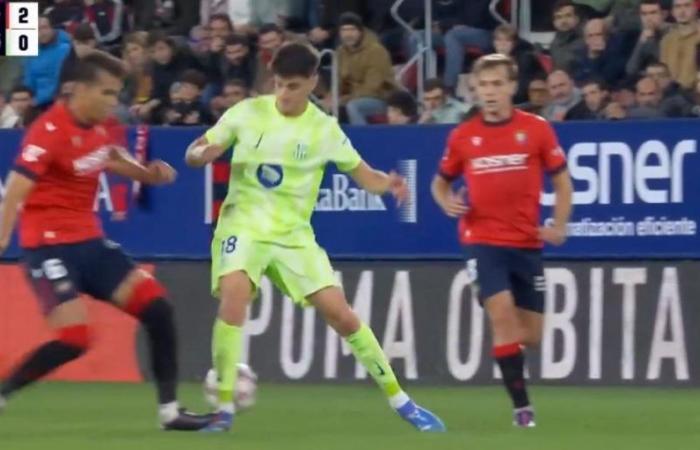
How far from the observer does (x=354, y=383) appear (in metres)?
15.6

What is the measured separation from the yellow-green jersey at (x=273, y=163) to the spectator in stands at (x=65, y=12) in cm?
978

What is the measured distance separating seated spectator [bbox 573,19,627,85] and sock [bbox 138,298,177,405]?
6966 mm

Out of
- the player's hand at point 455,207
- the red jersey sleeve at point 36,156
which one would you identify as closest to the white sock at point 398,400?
the player's hand at point 455,207

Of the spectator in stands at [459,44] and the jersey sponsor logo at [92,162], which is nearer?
the jersey sponsor logo at [92,162]

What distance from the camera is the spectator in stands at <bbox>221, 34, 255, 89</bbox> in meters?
18.9

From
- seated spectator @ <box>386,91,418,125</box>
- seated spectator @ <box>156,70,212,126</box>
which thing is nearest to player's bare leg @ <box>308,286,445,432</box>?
seated spectator @ <box>386,91,418,125</box>

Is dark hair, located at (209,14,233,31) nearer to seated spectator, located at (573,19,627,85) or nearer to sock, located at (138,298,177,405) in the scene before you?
seated spectator, located at (573,19,627,85)

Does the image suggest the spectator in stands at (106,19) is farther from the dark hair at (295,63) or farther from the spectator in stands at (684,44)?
the dark hair at (295,63)

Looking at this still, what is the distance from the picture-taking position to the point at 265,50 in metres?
18.9

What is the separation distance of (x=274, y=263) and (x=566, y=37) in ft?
23.7

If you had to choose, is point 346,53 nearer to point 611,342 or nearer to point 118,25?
point 118,25

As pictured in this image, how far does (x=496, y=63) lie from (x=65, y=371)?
5524 mm

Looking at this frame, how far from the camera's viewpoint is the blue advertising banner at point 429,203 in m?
15.2

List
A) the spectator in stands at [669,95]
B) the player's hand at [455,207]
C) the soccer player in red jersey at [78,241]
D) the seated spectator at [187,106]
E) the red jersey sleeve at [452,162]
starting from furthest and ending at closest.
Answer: the seated spectator at [187,106]
the spectator in stands at [669,95]
the red jersey sleeve at [452,162]
the player's hand at [455,207]
the soccer player in red jersey at [78,241]
